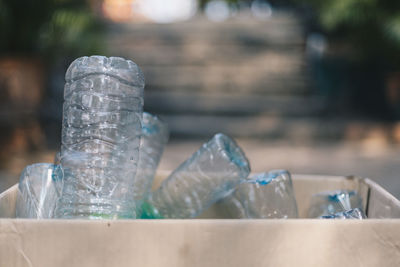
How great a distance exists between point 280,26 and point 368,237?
6274mm

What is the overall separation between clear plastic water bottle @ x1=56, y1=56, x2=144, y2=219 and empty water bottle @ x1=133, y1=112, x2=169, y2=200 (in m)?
0.09

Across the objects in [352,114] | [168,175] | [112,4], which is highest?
[112,4]

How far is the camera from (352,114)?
210 inches

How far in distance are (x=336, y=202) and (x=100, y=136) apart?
1.33 feet

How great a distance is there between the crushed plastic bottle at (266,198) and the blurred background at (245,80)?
2.18 meters

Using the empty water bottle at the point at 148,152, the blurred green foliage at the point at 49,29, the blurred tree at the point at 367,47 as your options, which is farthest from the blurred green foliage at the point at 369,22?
the empty water bottle at the point at 148,152

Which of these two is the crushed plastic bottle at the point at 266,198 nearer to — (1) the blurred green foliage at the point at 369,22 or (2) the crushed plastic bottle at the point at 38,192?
(2) the crushed plastic bottle at the point at 38,192

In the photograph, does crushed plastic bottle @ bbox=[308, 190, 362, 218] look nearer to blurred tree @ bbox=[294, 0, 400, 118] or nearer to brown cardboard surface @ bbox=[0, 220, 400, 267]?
brown cardboard surface @ bbox=[0, 220, 400, 267]

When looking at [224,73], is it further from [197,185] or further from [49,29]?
[197,185]

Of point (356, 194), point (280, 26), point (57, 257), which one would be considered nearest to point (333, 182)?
point (356, 194)

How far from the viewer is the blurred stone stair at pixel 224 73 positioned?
189 inches

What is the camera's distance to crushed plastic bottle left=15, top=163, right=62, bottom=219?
722 mm

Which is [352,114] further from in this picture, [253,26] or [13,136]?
[13,136]

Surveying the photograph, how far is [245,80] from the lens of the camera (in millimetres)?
5477
